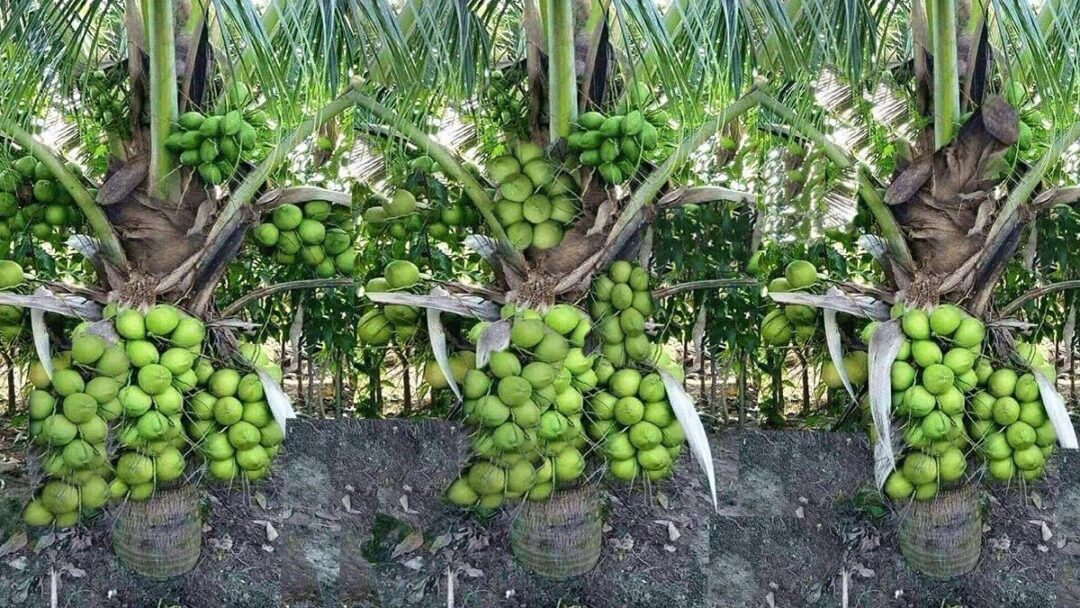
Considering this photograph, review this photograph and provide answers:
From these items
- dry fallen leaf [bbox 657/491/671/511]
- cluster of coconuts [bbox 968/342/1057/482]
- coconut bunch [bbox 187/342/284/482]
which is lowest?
dry fallen leaf [bbox 657/491/671/511]

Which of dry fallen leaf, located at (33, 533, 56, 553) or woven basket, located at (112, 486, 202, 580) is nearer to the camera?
woven basket, located at (112, 486, 202, 580)

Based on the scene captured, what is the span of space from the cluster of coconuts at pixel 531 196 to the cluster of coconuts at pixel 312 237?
673 mm

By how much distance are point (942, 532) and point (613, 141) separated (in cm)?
200

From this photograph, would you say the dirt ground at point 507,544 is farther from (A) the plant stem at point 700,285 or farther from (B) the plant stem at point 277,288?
(A) the plant stem at point 700,285

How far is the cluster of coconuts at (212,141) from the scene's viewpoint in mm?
3428

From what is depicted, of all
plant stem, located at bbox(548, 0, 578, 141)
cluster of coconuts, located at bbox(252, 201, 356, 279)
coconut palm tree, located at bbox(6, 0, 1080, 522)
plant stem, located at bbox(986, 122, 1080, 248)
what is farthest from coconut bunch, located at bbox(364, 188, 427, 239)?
plant stem, located at bbox(986, 122, 1080, 248)

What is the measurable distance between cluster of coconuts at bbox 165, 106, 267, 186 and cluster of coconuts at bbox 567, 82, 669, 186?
1.13 meters

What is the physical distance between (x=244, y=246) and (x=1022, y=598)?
3.63 meters

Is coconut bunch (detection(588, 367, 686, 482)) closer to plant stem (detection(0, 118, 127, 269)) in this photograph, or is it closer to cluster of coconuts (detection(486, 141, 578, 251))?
cluster of coconuts (detection(486, 141, 578, 251))

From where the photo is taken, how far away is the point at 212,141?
344 cm

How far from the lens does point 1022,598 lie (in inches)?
174

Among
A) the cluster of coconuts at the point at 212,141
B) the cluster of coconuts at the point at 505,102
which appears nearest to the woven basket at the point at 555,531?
the cluster of coconuts at the point at 505,102

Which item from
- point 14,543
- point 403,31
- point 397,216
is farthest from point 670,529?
point 14,543

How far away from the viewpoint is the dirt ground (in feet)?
13.1
